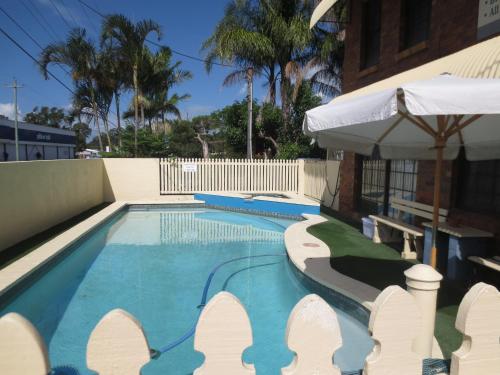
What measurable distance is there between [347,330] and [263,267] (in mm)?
3018

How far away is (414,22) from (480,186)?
4.22m

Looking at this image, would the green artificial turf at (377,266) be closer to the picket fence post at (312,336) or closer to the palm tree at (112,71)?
the picket fence post at (312,336)

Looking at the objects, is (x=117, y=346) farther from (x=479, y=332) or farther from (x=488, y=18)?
(x=488, y=18)

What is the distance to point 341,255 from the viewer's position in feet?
22.4

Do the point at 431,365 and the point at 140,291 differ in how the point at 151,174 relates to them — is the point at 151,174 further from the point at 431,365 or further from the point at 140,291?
the point at 431,365

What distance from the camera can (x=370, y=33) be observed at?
380 inches

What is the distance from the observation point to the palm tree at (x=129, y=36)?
1928 centimetres

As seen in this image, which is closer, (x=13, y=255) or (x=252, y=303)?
(x=252, y=303)

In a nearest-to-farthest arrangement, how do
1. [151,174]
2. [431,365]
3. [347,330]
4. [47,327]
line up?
[431,365] → [347,330] → [47,327] → [151,174]

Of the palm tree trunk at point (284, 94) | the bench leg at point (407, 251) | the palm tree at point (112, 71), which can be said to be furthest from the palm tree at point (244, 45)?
the bench leg at point (407, 251)

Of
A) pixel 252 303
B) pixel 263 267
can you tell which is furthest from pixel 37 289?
pixel 263 267

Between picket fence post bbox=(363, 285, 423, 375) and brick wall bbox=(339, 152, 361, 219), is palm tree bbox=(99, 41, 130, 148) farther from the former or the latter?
picket fence post bbox=(363, 285, 423, 375)

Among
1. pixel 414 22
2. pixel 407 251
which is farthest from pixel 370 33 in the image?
pixel 407 251

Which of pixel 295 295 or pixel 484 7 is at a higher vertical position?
pixel 484 7
